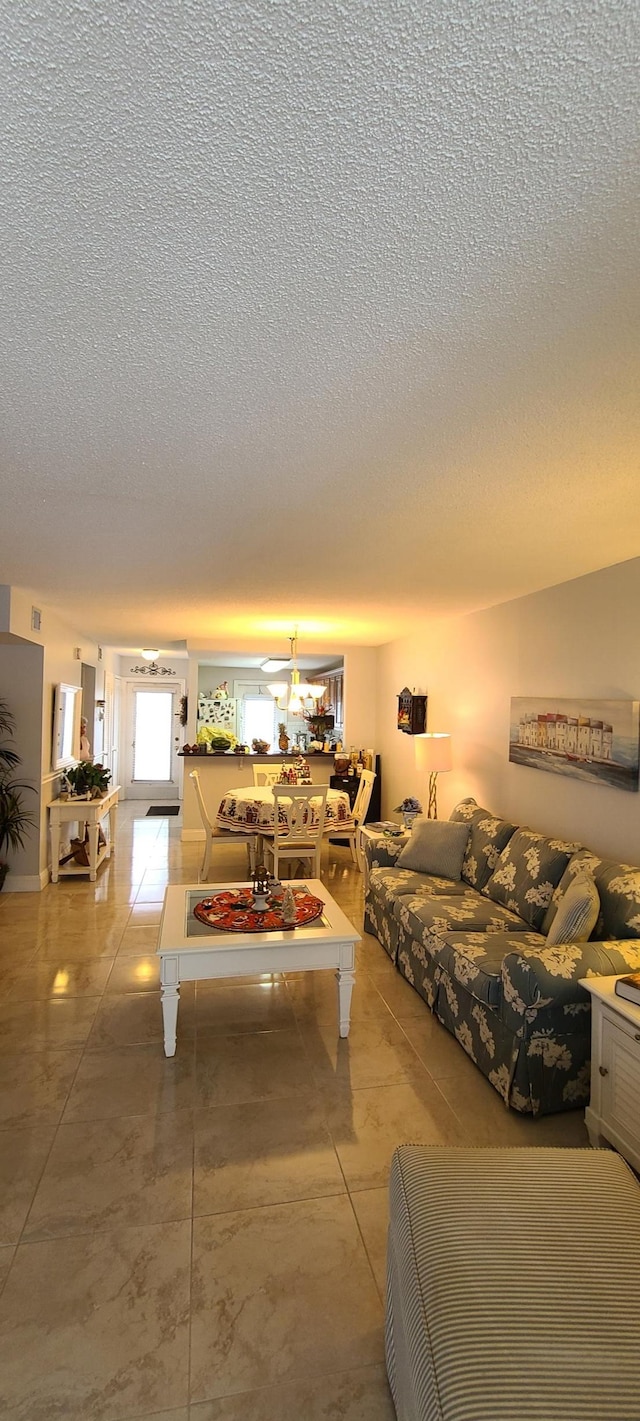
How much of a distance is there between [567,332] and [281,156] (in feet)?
2.24

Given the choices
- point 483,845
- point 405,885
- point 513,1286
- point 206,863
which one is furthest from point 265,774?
point 513,1286

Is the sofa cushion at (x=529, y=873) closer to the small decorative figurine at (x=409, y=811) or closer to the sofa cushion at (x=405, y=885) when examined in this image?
the sofa cushion at (x=405, y=885)

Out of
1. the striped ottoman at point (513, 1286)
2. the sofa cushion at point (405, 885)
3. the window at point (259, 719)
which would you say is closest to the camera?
the striped ottoman at point (513, 1286)

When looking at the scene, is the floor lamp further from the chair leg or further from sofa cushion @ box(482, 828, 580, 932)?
the chair leg

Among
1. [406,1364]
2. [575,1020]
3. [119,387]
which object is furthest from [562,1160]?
[119,387]

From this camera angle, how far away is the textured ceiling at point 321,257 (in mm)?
720

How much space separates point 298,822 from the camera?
5285 mm

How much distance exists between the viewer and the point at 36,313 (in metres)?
1.23

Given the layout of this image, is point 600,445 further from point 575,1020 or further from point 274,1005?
point 274,1005

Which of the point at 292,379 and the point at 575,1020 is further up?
the point at 292,379

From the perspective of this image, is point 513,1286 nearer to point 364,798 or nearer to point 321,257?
point 321,257

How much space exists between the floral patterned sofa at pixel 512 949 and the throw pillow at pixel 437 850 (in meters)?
0.05

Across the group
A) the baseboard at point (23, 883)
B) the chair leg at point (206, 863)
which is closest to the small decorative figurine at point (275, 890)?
the chair leg at point (206, 863)

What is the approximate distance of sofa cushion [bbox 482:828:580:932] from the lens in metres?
3.23
